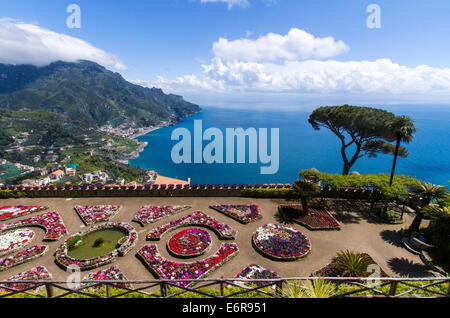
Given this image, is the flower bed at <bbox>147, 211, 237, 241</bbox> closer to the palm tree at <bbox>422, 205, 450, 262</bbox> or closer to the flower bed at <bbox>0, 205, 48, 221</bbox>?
the flower bed at <bbox>0, 205, 48, 221</bbox>

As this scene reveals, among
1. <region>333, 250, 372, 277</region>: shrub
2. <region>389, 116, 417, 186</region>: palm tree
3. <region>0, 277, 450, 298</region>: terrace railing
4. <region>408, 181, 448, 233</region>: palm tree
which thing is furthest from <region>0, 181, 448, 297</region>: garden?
<region>389, 116, 417, 186</region>: palm tree

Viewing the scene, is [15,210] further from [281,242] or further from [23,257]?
[281,242]

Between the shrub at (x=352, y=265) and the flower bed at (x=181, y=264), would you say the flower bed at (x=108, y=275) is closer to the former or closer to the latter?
the flower bed at (x=181, y=264)

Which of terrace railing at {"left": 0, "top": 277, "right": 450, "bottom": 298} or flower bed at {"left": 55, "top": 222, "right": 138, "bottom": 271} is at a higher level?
terrace railing at {"left": 0, "top": 277, "right": 450, "bottom": 298}

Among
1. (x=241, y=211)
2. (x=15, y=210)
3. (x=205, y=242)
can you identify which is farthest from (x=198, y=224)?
(x=15, y=210)

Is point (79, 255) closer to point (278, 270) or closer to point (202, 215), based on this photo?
point (202, 215)

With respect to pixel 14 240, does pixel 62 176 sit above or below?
below
